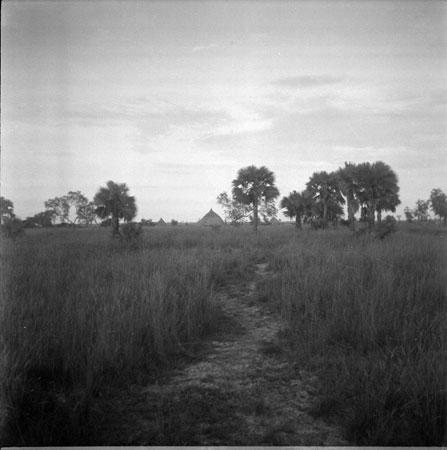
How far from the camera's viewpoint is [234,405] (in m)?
2.42

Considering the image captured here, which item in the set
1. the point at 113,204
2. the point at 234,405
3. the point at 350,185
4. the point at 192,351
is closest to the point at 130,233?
the point at 113,204

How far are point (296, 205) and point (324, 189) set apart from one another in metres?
3.43

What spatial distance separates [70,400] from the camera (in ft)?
7.59

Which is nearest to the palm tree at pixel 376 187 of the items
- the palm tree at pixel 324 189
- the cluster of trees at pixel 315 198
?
the cluster of trees at pixel 315 198

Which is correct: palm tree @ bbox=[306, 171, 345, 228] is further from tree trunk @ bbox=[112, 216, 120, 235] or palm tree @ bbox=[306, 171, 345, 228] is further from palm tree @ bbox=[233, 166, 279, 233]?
tree trunk @ bbox=[112, 216, 120, 235]

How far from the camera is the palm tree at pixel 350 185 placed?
1697cm

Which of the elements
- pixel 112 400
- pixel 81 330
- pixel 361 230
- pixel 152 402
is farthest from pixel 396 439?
pixel 361 230

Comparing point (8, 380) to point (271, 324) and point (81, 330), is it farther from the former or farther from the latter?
point (271, 324)

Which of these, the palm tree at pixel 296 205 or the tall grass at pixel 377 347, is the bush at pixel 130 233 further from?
the palm tree at pixel 296 205

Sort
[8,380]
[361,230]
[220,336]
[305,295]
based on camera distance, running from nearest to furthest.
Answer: [8,380] → [220,336] → [305,295] → [361,230]

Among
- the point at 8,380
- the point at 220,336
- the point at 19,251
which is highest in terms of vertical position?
the point at 19,251

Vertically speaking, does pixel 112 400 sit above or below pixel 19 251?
below

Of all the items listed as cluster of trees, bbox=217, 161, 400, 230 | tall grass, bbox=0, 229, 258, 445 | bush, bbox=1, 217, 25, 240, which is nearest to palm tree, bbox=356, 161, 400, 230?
cluster of trees, bbox=217, 161, 400, 230

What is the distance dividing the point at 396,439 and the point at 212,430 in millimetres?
1331
